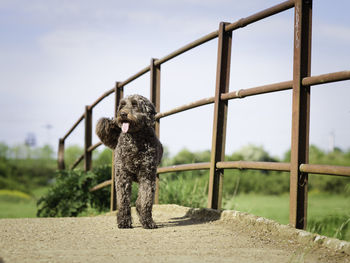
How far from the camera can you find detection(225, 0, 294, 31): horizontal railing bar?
13.1 feet

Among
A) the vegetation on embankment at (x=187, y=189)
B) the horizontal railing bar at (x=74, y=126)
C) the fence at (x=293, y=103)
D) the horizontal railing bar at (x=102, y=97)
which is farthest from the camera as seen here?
the horizontal railing bar at (x=74, y=126)

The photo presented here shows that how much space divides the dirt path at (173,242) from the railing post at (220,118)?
0.28 metres

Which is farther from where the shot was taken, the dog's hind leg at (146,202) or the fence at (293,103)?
the dog's hind leg at (146,202)

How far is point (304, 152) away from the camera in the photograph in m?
3.73

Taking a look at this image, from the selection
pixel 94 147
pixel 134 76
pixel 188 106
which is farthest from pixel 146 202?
pixel 94 147

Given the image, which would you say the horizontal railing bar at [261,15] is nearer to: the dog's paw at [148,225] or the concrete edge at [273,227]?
the concrete edge at [273,227]

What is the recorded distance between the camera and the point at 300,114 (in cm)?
372

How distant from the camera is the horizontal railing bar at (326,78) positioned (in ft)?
11.0

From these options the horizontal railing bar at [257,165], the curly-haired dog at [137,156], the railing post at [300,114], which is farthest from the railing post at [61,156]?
the railing post at [300,114]

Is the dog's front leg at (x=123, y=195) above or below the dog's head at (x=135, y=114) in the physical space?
below

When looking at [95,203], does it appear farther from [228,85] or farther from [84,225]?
[228,85]

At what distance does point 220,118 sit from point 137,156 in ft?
3.42

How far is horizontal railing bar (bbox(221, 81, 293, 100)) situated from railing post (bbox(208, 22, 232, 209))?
0.13 meters

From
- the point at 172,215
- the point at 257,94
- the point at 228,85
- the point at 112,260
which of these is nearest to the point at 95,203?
the point at 172,215
